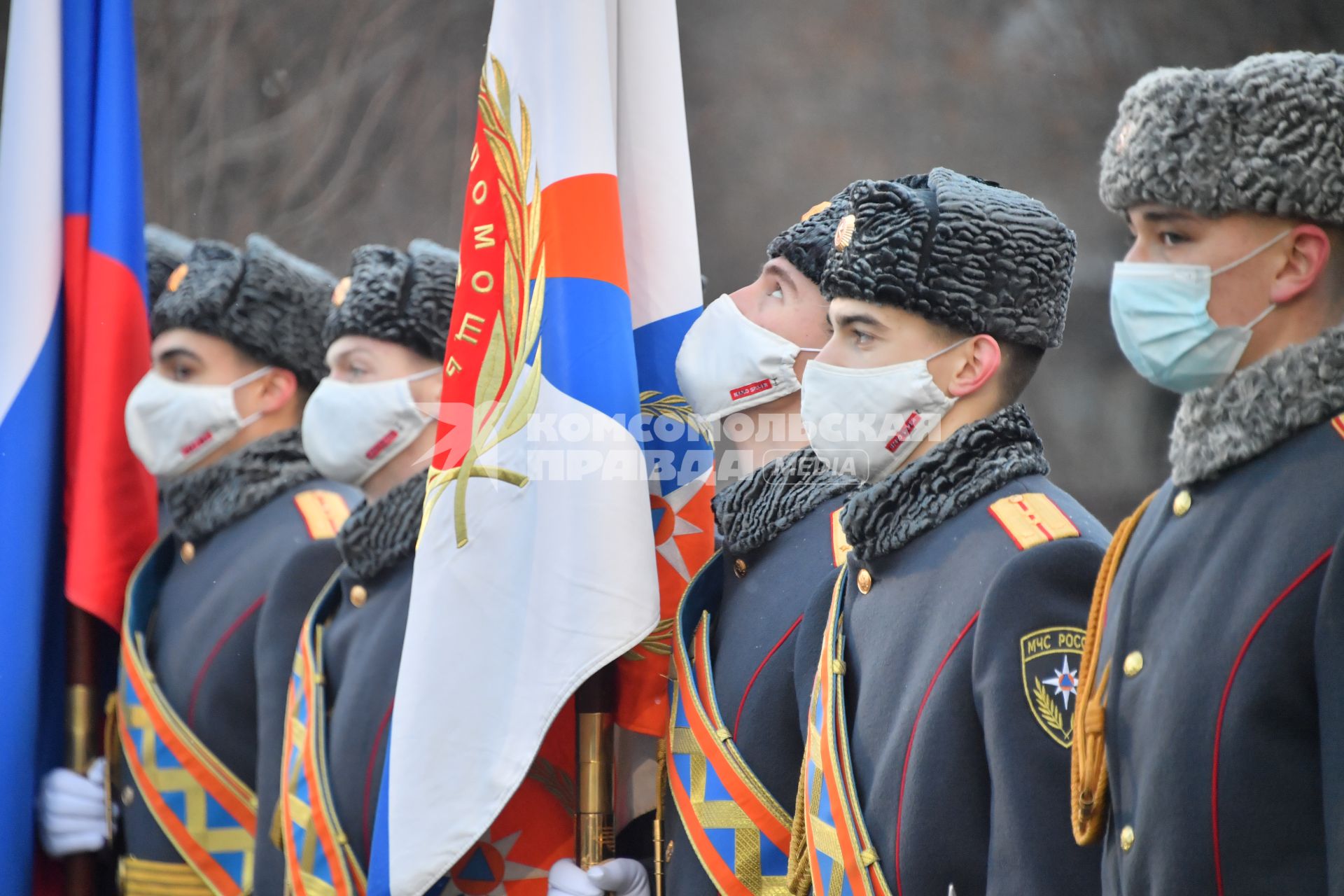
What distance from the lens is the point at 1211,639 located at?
186 cm

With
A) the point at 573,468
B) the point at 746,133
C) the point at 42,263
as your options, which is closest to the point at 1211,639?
the point at 573,468

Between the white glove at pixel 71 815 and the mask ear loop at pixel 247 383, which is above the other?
the mask ear loop at pixel 247 383

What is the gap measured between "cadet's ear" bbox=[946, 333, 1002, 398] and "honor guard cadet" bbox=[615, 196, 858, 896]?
50 centimetres

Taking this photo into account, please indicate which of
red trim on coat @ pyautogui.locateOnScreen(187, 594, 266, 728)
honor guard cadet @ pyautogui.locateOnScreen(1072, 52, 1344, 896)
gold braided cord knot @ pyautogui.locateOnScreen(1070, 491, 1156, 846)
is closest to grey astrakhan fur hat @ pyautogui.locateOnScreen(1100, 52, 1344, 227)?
honor guard cadet @ pyautogui.locateOnScreen(1072, 52, 1344, 896)

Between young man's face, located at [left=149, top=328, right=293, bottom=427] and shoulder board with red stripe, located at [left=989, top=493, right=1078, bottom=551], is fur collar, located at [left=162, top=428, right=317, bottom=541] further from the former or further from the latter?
shoulder board with red stripe, located at [left=989, top=493, right=1078, bottom=551]

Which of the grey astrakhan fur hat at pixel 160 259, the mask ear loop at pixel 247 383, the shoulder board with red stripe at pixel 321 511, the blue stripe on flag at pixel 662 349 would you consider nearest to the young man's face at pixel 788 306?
the blue stripe on flag at pixel 662 349

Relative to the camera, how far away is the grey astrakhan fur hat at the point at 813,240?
326 cm

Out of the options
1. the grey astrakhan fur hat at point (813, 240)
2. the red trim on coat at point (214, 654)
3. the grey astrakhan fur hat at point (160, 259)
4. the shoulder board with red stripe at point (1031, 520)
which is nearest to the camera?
the shoulder board with red stripe at point (1031, 520)

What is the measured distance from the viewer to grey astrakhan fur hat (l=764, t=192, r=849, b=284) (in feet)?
10.7

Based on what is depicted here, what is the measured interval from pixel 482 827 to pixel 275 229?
5183mm

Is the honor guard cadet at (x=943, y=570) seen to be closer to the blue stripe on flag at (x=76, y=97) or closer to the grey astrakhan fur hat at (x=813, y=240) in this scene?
the grey astrakhan fur hat at (x=813, y=240)

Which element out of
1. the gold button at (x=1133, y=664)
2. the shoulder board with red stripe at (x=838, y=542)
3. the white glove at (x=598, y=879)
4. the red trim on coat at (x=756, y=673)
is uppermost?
the shoulder board with red stripe at (x=838, y=542)

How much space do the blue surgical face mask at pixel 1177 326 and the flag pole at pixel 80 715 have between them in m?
3.41

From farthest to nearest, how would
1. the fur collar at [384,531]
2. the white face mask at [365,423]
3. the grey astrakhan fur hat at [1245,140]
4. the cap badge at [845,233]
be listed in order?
the white face mask at [365,423]
the fur collar at [384,531]
the cap badge at [845,233]
the grey astrakhan fur hat at [1245,140]
